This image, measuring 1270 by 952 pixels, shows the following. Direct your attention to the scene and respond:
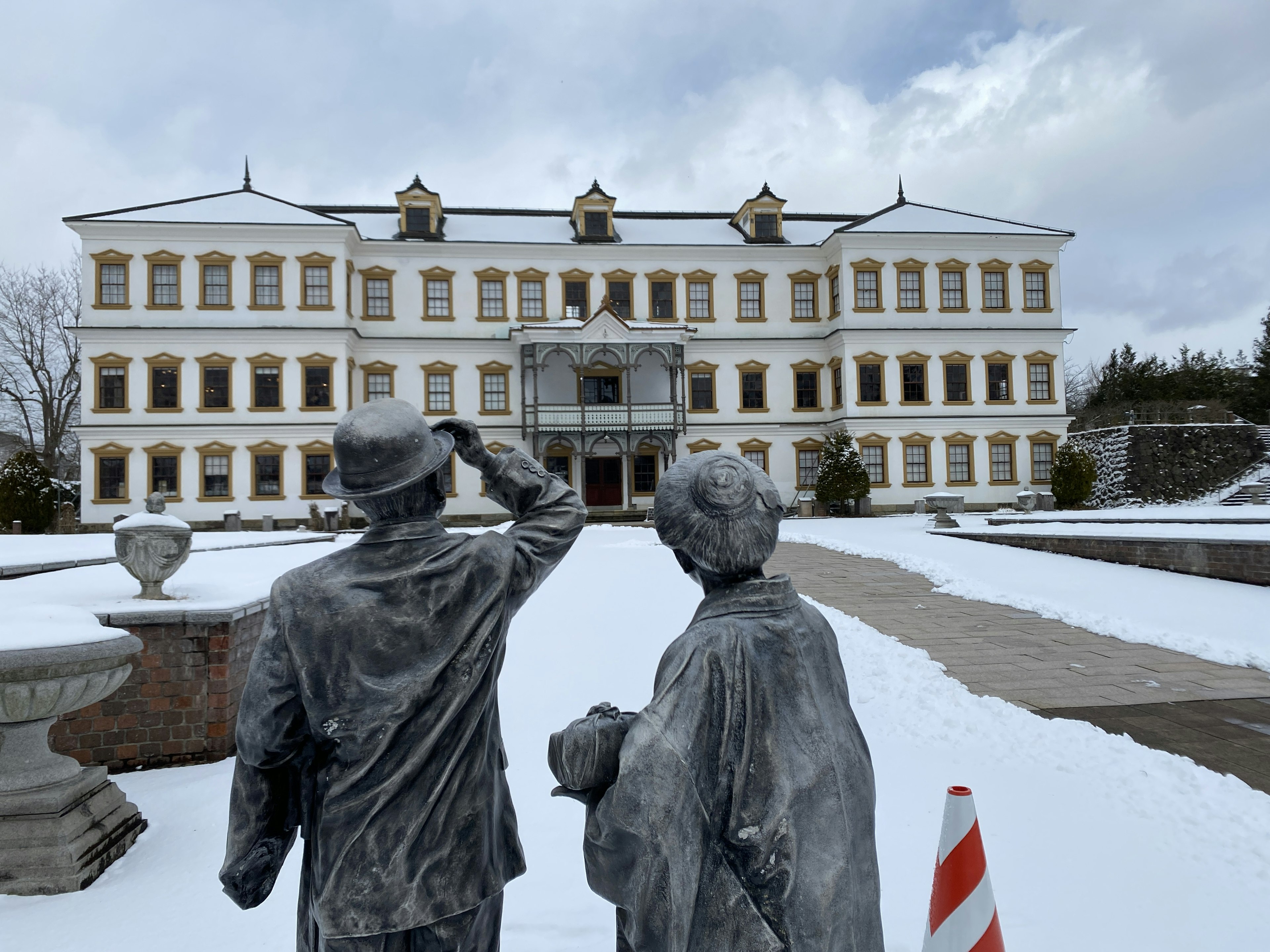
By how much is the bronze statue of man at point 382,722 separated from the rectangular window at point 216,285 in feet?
104

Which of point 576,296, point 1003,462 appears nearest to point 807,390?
point 1003,462

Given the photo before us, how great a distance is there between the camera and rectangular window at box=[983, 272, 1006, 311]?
32.4 metres

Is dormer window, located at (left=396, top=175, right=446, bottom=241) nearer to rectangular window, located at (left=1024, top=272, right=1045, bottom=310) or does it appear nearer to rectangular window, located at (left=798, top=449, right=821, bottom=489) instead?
rectangular window, located at (left=798, top=449, right=821, bottom=489)

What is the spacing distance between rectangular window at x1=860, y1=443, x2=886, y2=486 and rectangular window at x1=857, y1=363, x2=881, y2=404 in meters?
1.93

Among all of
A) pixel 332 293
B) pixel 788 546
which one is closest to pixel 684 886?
pixel 788 546

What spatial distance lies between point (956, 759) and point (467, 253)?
3040cm

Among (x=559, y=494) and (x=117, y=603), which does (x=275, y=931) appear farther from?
(x=117, y=603)

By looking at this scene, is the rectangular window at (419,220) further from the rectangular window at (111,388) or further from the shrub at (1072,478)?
the shrub at (1072,478)

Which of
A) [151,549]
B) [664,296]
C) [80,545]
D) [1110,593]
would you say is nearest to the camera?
[151,549]

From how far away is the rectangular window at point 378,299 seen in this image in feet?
101

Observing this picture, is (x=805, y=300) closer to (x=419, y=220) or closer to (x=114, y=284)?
(x=419, y=220)

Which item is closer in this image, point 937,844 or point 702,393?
point 937,844

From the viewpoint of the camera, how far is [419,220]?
31641mm

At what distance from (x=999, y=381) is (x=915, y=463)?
5.35 metres
